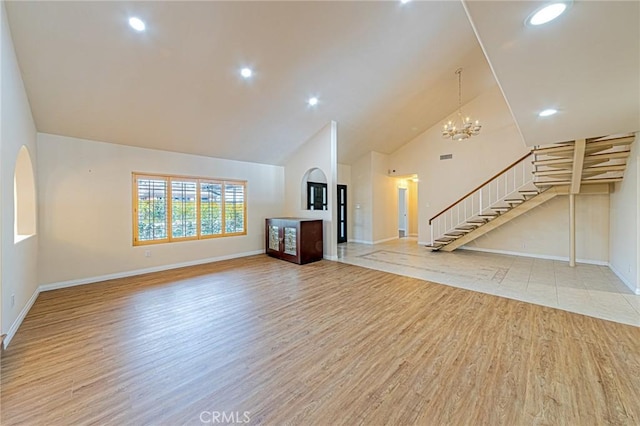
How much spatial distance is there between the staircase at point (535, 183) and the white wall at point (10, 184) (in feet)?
25.4

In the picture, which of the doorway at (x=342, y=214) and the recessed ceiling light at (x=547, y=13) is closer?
the recessed ceiling light at (x=547, y=13)

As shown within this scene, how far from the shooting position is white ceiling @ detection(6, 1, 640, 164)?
201 cm

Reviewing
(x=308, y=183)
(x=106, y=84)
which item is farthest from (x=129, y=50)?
(x=308, y=183)

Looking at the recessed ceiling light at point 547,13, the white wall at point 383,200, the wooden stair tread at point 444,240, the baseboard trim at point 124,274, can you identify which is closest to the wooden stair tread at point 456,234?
the wooden stair tread at point 444,240

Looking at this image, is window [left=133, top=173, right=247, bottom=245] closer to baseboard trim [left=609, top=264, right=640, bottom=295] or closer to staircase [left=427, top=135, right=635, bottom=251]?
staircase [left=427, top=135, right=635, bottom=251]

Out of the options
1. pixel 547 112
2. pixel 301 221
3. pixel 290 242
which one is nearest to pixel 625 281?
pixel 547 112

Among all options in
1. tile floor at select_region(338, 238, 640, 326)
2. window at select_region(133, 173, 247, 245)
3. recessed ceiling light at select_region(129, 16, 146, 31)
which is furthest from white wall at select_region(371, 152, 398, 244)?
recessed ceiling light at select_region(129, 16, 146, 31)

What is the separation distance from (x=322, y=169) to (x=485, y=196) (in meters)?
4.62

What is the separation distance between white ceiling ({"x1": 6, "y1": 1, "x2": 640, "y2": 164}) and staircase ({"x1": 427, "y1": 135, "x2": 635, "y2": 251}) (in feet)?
2.78

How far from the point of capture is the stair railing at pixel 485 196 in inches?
254

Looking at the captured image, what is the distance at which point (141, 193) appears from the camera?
533 cm

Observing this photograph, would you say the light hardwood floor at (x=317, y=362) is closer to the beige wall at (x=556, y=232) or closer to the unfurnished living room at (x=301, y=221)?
the unfurnished living room at (x=301, y=221)

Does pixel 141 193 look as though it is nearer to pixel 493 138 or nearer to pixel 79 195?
pixel 79 195

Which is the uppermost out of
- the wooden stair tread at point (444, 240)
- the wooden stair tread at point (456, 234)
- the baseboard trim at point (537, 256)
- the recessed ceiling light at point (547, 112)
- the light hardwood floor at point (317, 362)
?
the recessed ceiling light at point (547, 112)
